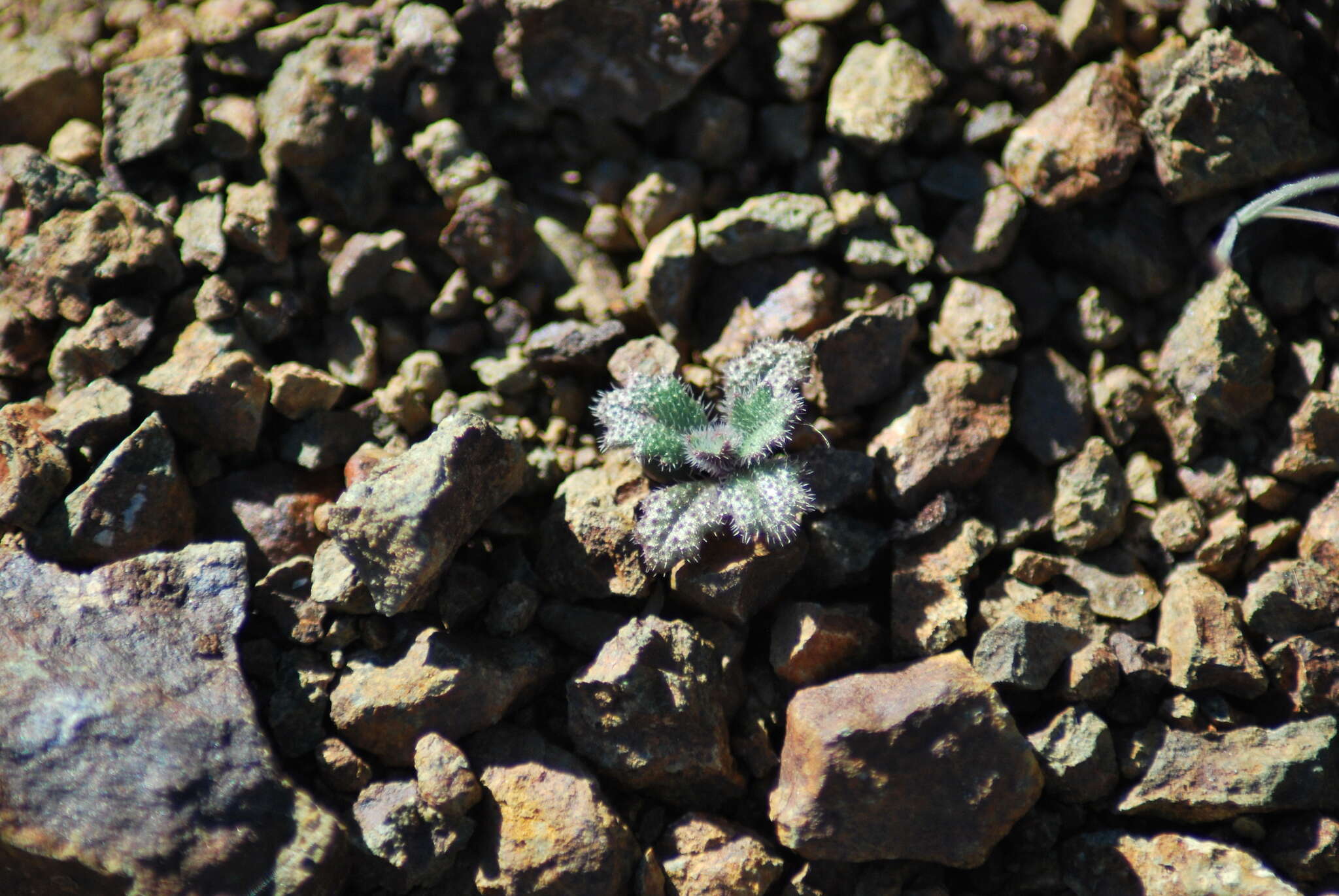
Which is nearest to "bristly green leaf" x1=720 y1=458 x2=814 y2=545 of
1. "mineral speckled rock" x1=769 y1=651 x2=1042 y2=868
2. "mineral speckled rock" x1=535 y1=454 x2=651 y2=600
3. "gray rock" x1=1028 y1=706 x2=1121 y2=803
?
"mineral speckled rock" x1=535 y1=454 x2=651 y2=600

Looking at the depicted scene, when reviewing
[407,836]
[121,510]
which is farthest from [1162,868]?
[121,510]

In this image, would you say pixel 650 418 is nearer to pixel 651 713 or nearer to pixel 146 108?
pixel 651 713

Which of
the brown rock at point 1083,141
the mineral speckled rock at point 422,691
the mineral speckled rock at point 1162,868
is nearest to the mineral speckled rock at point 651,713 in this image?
the mineral speckled rock at point 422,691

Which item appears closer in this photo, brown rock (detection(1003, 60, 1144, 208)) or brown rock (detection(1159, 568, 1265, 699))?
brown rock (detection(1159, 568, 1265, 699))

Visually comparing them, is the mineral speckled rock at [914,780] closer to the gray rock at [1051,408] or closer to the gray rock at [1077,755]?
the gray rock at [1077,755]

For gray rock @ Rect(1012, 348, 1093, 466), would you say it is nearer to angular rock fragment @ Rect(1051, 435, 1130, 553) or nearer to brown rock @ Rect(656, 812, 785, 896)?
angular rock fragment @ Rect(1051, 435, 1130, 553)

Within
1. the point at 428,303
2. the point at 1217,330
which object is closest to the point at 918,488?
the point at 1217,330
